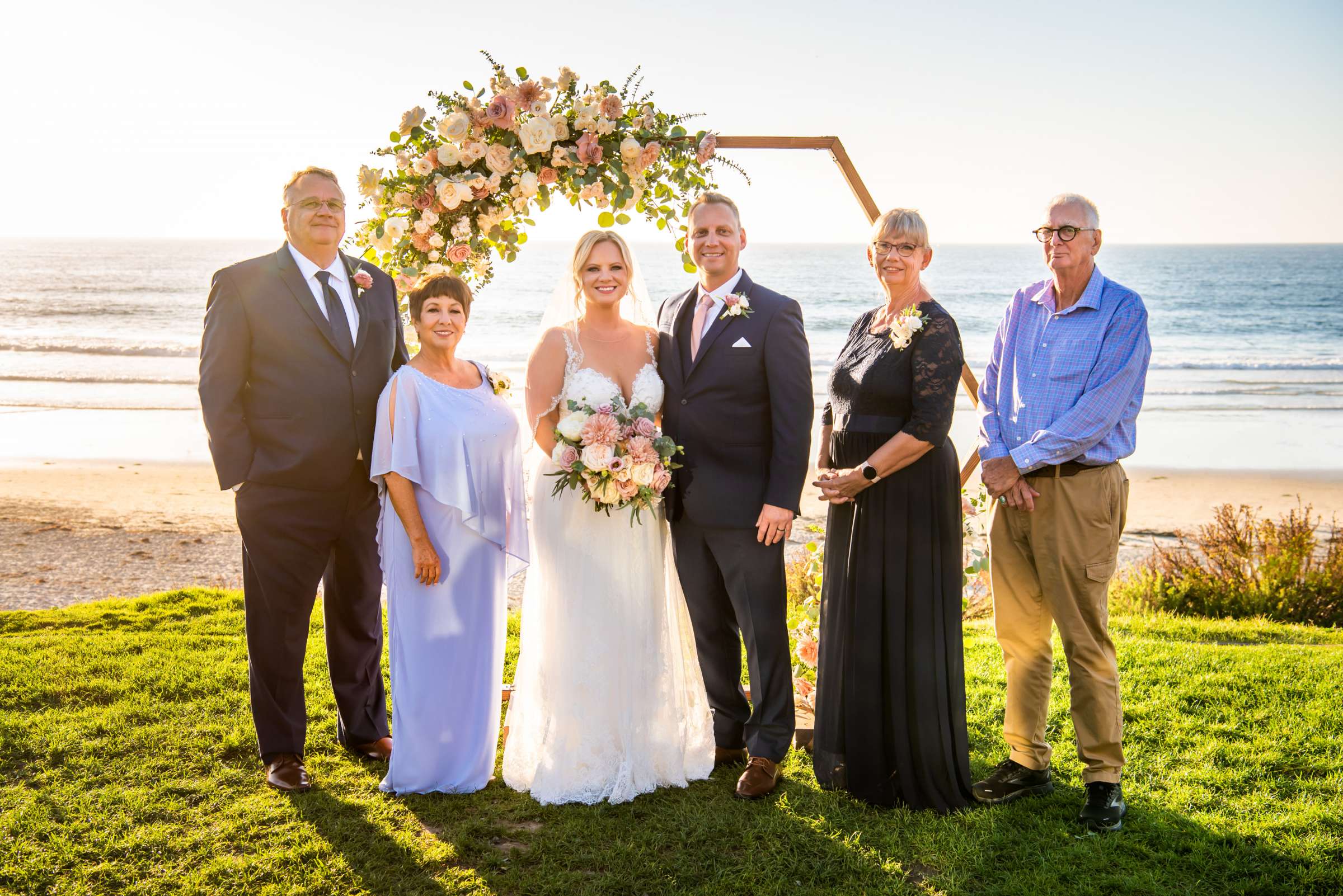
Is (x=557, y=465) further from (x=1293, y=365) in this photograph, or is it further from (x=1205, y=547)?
(x=1293, y=365)

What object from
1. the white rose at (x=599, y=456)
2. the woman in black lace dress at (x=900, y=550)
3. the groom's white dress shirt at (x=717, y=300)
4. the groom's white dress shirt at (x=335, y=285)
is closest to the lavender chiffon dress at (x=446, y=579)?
the groom's white dress shirt at (x=335, y=285)

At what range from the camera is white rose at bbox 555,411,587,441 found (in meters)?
3.90

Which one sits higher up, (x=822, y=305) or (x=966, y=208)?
(x=966, y=208)

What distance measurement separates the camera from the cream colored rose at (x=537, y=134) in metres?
4.54

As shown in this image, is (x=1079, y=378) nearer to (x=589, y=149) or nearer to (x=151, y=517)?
(x=589, y=149)

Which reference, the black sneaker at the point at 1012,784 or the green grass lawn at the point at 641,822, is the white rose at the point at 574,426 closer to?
the green grass lawn at the point at 641,822

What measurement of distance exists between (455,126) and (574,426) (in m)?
1.77

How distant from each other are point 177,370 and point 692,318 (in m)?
23.3

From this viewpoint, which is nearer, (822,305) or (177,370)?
(177,370)

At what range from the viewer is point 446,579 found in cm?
415

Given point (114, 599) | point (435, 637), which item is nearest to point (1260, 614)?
point (435, 637)

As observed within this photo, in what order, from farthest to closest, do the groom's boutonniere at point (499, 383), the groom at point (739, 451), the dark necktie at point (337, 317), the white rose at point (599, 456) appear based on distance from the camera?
the groom's boutonniere at point (499, 383) → the dark necktie at point (337, 317) → the groom at point (739, 451) → the white rose at point (599, 456)

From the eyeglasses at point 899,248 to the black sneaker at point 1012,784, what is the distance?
7.84 feet

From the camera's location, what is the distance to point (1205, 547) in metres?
8.51
